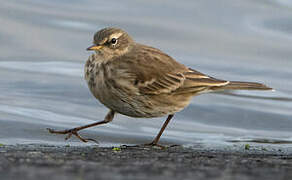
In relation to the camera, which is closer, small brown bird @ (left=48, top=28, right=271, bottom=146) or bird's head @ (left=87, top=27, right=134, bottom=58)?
small brown bird @ (left=48, top=28, right=271, bottom=146)

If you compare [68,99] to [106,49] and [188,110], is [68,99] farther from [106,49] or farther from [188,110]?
[106,49]

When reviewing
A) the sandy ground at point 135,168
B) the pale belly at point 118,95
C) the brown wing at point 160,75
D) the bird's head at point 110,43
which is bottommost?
the sandy ground at point 135,168

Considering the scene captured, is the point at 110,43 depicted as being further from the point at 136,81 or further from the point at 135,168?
the point at 135,168

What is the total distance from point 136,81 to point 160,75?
1.62ft

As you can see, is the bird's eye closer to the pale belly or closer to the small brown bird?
the small brown bird

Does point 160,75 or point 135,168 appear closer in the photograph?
point 135,168

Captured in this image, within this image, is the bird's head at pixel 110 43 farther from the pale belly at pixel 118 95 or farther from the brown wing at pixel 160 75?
the pale belly at pixel 118 95

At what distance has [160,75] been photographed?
8.58m

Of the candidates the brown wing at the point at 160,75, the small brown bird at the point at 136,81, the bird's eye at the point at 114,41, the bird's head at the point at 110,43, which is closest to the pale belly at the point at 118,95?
the small brown bird at the point at 136,81

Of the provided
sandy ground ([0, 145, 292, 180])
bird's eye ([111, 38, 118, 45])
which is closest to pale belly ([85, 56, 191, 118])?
bird's eye ([111, 38, 118, 45])

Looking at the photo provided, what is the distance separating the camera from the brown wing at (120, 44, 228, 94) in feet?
27.3

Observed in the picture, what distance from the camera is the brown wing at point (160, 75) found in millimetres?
8328

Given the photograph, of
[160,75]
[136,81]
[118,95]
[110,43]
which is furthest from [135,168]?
[110,43]

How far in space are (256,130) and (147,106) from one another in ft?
14.1
